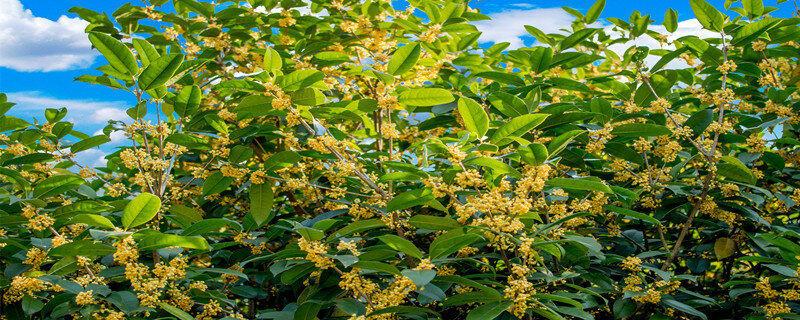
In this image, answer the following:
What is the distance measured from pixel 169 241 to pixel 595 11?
3.26m

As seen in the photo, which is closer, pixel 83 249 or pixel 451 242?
pixel 451 242

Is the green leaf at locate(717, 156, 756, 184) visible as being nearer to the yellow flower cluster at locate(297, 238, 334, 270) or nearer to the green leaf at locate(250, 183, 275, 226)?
the yellow flower cluster at locate(297, 238, 334, 270)

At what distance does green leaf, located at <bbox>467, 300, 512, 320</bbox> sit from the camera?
2402 millimetres

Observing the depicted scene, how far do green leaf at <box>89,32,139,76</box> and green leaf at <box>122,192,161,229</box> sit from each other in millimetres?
656

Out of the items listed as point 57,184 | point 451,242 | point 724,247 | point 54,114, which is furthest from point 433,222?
point 54,114

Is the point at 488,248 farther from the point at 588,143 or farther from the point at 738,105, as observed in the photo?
the point at 738,105

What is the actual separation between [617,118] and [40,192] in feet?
8.66

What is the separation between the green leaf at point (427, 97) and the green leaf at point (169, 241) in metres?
1.02

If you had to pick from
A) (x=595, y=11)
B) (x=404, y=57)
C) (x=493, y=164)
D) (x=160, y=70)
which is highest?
(x=595, y=11)

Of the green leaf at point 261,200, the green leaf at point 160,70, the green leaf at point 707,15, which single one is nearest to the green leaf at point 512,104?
the green leaf at point 261,200

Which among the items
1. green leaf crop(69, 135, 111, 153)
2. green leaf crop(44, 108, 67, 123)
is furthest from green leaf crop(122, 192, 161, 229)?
green leaf crop(44, 108, 67, 123)

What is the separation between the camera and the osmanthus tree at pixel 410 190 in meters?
2.60

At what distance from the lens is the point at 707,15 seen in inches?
141

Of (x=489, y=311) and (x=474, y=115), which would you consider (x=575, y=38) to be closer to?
(x=474, y=115)
